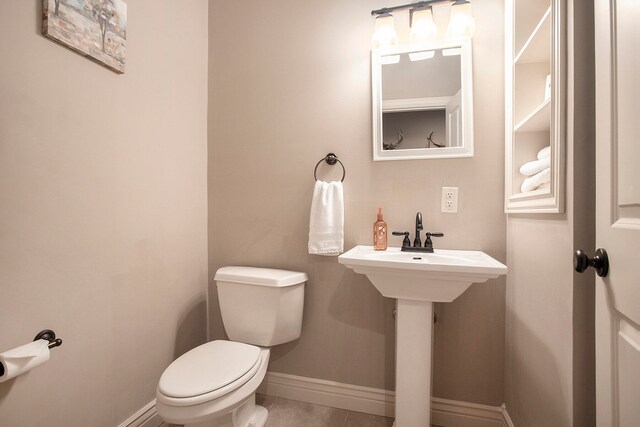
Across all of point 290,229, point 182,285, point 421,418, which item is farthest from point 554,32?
point 182,285

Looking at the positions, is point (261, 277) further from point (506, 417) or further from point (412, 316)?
point (506, 417)

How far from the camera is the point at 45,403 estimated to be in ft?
3.09

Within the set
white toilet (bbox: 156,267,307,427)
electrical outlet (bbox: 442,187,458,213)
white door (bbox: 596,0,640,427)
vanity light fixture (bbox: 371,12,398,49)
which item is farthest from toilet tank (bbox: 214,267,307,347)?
vanity light fixture (bbox: 371,12,398,49)

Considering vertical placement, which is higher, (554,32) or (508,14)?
(508,14)

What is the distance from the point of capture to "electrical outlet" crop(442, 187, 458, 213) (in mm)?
1381

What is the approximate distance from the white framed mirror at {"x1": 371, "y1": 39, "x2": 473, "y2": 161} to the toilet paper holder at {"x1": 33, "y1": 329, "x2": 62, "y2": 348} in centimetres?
146

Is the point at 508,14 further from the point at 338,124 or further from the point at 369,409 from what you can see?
the point at 369,409

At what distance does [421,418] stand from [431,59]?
165 centimetres

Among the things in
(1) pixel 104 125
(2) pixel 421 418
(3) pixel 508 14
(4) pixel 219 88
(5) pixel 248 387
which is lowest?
(2) pixel 421 418

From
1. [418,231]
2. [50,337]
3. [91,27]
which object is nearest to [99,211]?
[50,337]

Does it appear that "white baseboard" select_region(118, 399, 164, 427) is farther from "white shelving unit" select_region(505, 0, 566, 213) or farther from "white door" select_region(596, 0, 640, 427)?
"white shelving unit" select_region(505, 0, 566, 213)

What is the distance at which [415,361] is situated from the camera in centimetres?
113

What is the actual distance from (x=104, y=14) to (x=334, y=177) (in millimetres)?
1183

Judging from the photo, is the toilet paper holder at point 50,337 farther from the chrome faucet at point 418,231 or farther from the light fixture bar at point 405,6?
the light fixture bar at point 405,6
